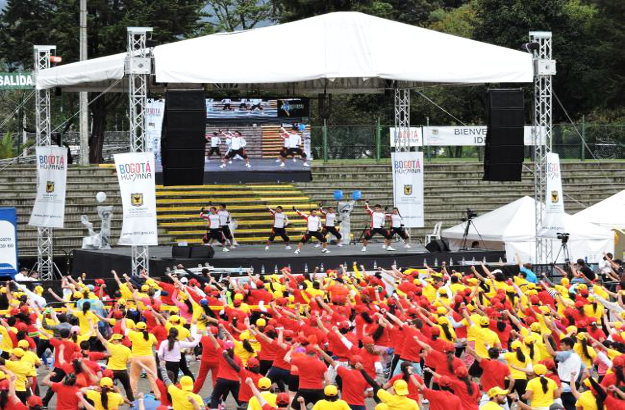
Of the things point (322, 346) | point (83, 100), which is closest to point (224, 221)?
point (83, 100)

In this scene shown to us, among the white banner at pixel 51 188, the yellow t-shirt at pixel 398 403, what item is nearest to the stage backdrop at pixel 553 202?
the white banner at pixel 51 188

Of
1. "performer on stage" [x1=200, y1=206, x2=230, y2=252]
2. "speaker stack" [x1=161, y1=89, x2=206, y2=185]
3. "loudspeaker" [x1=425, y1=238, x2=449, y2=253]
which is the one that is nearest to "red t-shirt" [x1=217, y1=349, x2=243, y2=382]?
"speaker stack" [x1=161, y1=89, x2=206, y2=185]

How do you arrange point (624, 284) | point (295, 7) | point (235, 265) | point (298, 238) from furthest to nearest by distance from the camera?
1. point (295, 7)
2. point (298, 238)
3. point (235, 265)
4. point (624, 284)

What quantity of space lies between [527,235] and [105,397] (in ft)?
64.4

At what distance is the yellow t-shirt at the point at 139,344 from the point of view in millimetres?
15023

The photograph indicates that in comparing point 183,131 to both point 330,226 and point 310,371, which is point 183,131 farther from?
point 310,371

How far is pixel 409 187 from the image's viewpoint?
2903 cm

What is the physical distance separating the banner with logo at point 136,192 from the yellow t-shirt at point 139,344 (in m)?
8.65

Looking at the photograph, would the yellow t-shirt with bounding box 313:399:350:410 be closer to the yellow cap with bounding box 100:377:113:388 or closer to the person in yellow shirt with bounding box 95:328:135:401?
the yellow cap with bounding box 100:377:113:388

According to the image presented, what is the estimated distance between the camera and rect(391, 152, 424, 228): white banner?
95.0ft

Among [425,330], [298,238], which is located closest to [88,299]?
[425,330]

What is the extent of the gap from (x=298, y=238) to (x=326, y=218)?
371 cm

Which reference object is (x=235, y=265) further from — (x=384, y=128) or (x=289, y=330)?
(x=384, y=128)

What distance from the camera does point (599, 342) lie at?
14.1 meters
